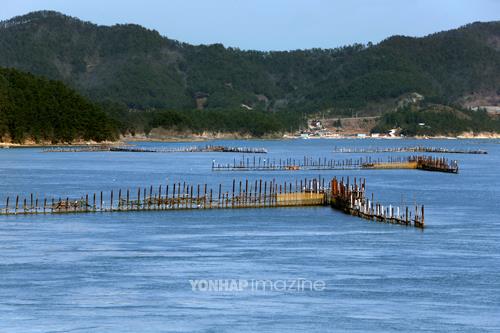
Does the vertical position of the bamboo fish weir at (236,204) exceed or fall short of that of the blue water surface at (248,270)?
it exceeds it

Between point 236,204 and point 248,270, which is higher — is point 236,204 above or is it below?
above

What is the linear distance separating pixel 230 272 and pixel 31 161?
140m

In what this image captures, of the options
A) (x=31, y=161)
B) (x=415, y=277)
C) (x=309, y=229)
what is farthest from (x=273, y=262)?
(x=31, y=161)

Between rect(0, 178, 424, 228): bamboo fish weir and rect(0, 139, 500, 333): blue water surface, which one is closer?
rect(0, 139, 500, 333): blue water surface

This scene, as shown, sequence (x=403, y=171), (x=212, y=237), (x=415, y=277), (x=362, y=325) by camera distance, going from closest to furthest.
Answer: (x=362, y=325)
(x=415, y=277)
(x=212, y=237)
(x=403, y=171)

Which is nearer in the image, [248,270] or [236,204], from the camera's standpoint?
[248,270]

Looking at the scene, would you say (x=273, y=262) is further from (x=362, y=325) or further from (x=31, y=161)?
(x=31, y=161)

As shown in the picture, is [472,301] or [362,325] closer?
[362,325]

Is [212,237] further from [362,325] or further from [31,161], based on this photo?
[31,161]

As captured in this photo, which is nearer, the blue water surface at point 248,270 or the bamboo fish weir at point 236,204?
the blue water surface at point 248,270

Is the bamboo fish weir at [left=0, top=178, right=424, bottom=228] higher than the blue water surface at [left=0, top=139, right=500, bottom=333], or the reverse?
the bamboo fish weir at [left=0, top=178, right=424, bottom=228]

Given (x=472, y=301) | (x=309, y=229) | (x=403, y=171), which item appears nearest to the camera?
(x=472, y=301)

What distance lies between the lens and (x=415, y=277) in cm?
5862

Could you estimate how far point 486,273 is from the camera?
197ft
